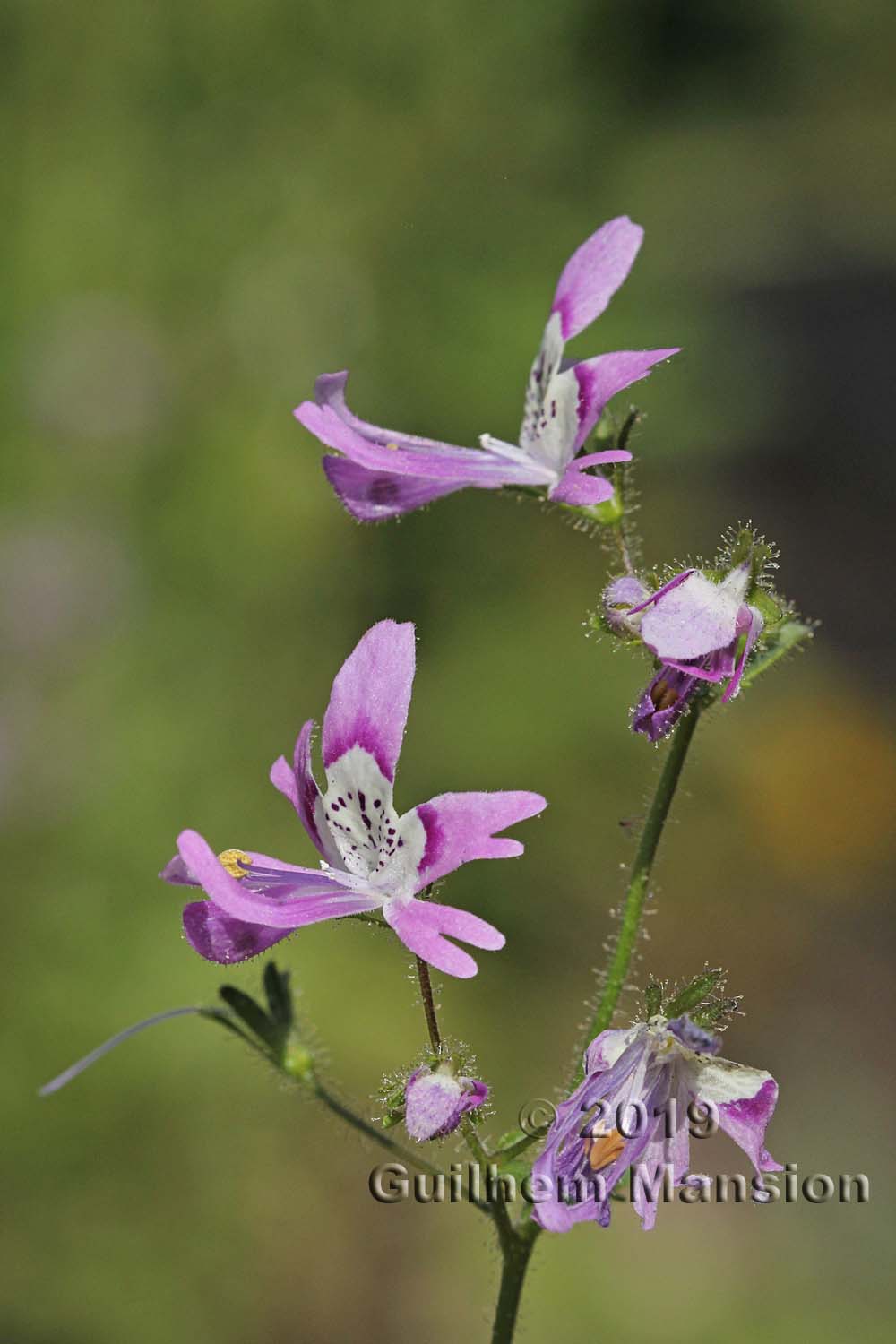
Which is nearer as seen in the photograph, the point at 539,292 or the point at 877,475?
the point at 539,292

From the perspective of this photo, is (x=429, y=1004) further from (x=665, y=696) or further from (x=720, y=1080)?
(x=665, y=696)

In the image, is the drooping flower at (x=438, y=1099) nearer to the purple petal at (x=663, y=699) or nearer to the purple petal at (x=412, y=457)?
the purple petal at (x=663, y=699)

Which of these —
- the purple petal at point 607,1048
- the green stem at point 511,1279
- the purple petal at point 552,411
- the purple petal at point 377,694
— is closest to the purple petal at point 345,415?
the purple petal at point 552,411

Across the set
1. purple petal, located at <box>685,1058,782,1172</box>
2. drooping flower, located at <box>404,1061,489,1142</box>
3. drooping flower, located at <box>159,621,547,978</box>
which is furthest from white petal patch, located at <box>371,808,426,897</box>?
purple petal, located at <box>685,1058,782,1172</box>

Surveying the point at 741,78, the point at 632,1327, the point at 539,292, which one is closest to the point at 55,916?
the point at 632,1327

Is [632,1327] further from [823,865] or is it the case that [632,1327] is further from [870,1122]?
[823,865]

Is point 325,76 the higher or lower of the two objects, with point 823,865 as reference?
higher
